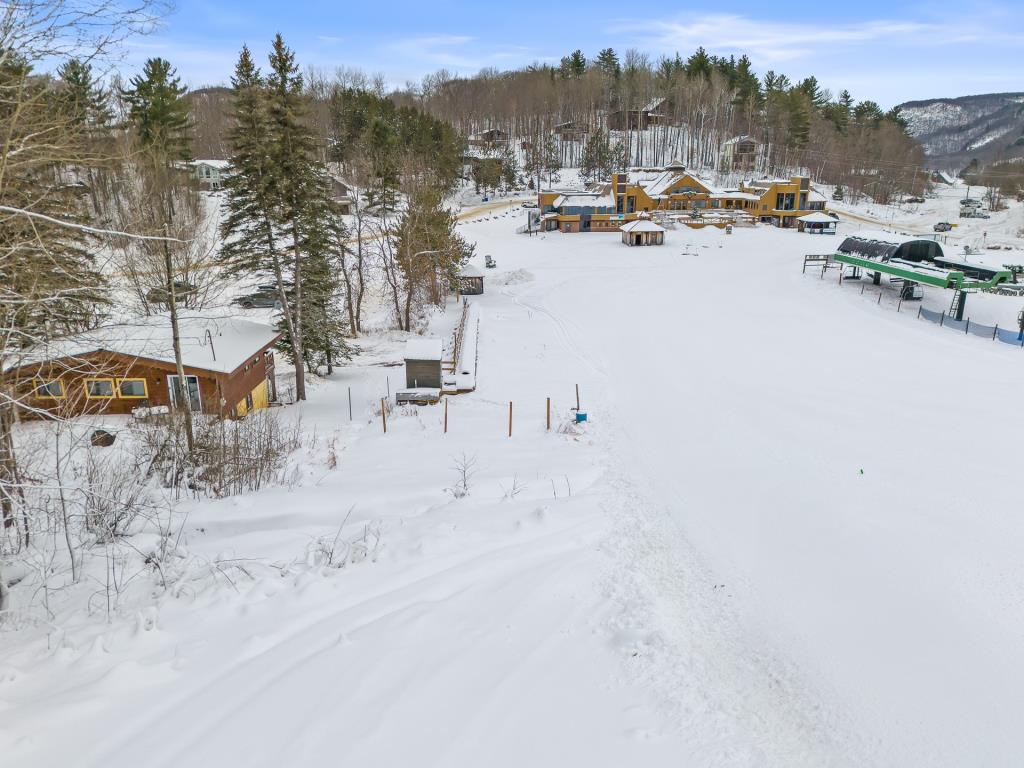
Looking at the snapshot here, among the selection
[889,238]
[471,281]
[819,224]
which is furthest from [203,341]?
[819,224]

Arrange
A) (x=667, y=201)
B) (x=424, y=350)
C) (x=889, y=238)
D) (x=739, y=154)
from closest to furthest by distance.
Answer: (x=424, y=350)
(x=889, y=238)
(x=667, y=201)
(x=739, y=154)

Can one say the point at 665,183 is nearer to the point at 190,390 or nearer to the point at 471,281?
the point at 471,281

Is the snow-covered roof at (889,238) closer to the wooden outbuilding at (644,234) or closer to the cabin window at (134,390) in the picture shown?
the wooden outbuilding at (644,234)

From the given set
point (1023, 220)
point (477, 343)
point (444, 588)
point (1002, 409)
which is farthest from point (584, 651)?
point (1023, 220)

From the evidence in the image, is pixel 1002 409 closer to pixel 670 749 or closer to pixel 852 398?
pixel 852 398

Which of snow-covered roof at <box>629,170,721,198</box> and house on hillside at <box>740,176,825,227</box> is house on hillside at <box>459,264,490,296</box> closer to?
snow-covered roof at <box>629,170,721,198</box>

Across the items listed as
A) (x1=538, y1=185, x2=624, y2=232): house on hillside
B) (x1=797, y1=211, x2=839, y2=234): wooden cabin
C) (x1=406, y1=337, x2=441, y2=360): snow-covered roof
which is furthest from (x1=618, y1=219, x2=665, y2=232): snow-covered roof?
(x1=406, y1=337, x2=441, y2=360): snow-covered roof
